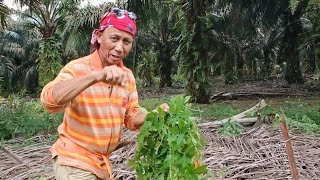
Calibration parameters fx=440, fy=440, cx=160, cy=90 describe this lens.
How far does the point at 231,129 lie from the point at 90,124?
148 inches

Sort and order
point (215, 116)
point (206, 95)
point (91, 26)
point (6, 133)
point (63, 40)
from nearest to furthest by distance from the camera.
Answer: point (6, 133)
point (215, 116)
point (206, 95)
point (91, 26)
point (63, 40)

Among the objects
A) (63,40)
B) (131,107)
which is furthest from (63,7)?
(131,107)

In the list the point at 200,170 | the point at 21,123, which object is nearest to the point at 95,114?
the point at 200,170

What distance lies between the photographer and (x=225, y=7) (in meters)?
16.8

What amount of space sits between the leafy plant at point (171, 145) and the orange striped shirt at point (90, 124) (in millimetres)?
166

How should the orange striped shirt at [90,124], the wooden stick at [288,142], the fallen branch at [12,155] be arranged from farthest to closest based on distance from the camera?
the fallen branch at [12,155], the wooden stick at [288,142], the orange striped shirt at [90,124]

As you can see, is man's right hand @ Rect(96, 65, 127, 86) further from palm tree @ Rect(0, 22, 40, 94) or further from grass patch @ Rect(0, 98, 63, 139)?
palm tree @ Rect(0, 22, 40, 94)

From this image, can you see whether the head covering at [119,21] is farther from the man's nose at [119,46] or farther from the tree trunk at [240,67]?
the tree trunk at [240,67]

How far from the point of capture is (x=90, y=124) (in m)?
2.20

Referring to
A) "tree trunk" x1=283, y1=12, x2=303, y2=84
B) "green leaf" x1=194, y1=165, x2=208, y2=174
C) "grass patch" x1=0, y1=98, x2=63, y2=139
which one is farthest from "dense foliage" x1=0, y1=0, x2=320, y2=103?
"green leaf" x1=194, y1=165, x2=208, y2=174

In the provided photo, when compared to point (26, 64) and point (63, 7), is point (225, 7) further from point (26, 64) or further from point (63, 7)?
point (26, 64)

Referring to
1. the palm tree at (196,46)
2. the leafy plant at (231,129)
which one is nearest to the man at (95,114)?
the leafy plant at (231,129)

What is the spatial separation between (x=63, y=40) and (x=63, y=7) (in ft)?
5.15

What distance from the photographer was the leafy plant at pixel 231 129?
18.3ft
